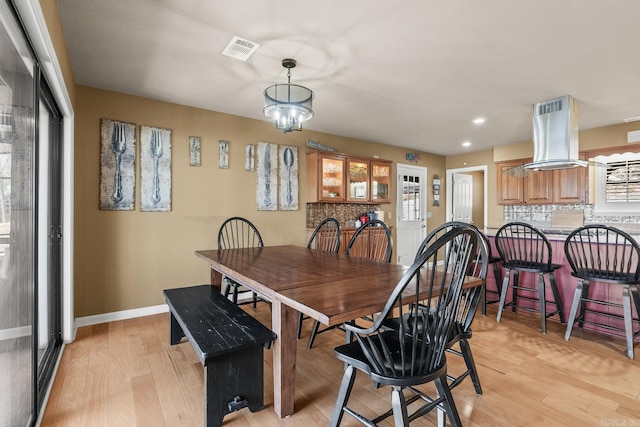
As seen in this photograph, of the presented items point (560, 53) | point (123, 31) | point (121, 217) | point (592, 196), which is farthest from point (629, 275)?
point (121, 217)

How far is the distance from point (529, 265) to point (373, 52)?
2.44 metres

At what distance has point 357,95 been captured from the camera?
3422mm

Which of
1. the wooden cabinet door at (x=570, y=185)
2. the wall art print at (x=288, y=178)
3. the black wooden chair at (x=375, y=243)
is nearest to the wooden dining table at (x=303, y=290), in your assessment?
the black wooden chair at (x=375, y=243)

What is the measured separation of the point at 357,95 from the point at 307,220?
6.59 ft

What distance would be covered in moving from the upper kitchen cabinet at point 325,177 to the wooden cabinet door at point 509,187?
9.51ft

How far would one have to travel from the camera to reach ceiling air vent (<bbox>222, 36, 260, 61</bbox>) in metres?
2.32

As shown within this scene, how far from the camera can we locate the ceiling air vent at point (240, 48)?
7.62 ft

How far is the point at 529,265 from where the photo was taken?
308cm

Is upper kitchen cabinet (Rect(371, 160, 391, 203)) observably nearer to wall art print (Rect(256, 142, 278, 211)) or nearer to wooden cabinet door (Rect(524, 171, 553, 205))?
wall art print (Rect(256, 142, 278, 211))

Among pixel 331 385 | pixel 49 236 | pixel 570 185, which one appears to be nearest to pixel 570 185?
pixel 570 185

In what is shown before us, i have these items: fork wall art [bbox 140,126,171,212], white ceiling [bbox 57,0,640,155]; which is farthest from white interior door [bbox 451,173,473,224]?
fork wall art [bbox 140,126,171,212]

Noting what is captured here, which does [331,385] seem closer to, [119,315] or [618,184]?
[119,315]

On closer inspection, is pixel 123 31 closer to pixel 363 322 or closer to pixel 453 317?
pixel 453 317

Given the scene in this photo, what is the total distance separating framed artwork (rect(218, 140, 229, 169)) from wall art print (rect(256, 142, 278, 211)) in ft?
1.35
